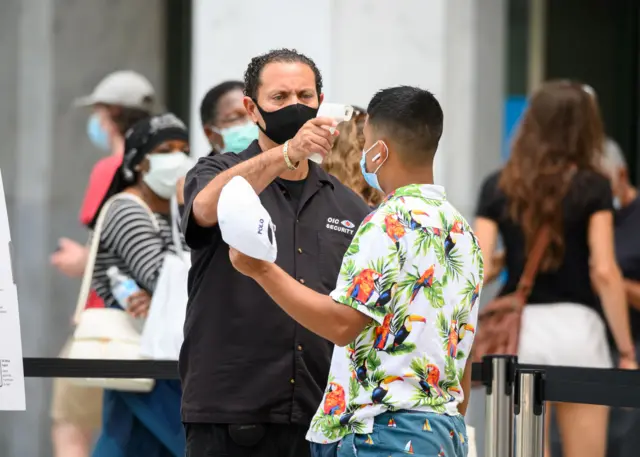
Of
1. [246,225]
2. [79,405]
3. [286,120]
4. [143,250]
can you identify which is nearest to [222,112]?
[143,250]

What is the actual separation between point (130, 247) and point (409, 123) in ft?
7.44

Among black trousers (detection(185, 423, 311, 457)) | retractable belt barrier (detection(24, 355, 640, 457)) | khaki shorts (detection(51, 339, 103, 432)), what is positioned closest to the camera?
black trousers (detection(185, 423, 311, 457))

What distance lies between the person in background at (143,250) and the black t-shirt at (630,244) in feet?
6.87

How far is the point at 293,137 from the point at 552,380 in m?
1.18

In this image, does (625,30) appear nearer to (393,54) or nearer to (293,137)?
(393,54)

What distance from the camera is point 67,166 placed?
8672 millimetres

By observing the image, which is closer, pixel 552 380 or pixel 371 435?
pixel 371 435

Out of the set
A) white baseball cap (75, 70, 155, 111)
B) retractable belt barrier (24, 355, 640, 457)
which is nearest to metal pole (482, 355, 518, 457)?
retractable belt barrier (24, 355, 640, 457)

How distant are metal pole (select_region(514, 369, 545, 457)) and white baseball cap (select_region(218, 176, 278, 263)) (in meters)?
1.48

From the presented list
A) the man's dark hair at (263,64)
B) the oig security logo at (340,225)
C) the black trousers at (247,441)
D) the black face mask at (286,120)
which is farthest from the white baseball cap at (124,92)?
the black trousers at (247,441)

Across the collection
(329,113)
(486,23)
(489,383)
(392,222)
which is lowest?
(489,383)

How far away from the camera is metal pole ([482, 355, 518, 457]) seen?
4215mm

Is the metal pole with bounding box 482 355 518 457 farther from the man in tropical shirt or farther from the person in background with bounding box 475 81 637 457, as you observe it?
the person in background with bounding box 475 81 637 457

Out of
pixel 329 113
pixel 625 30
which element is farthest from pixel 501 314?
pixel 625 30
